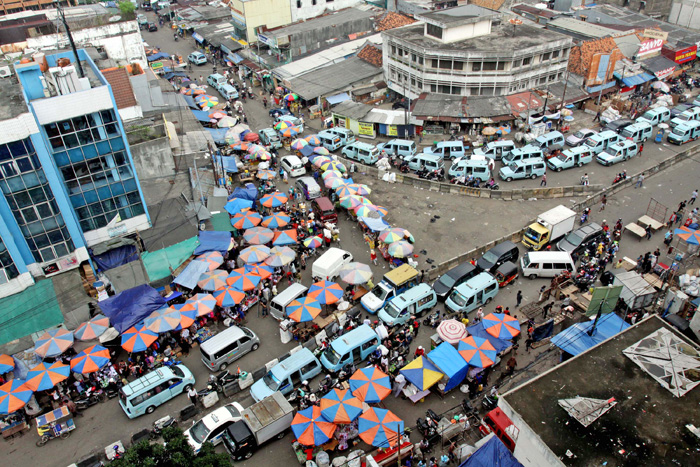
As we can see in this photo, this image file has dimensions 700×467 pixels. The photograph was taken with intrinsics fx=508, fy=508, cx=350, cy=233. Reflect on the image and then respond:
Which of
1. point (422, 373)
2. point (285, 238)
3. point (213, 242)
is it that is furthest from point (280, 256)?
point (422, 373)

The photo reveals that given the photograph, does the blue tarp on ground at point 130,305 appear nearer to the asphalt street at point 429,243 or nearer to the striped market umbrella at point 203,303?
the striped market umbrella at point 203,303

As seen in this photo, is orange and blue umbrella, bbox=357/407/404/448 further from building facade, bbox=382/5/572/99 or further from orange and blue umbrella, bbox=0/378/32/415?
building facade, bbox=382/5/572/99

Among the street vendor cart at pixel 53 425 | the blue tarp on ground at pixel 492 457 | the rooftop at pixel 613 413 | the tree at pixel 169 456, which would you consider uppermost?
the tree at pixel 169 456

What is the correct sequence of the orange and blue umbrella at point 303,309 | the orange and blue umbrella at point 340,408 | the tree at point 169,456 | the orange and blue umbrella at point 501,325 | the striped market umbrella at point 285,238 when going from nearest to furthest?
the tree at point 169,456
the orange and blue umbrella at point 340,408
the orange and blue umbrella at point 501,325
the orange and blue umbrella at point 303,309
the striped market umbrella at point 285,238

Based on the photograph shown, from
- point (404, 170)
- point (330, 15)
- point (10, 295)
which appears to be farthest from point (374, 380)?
point (330, 15)

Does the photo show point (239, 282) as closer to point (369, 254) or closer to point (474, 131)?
point (369, 254)

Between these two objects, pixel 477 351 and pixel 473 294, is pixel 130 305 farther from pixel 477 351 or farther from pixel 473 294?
pixel 473 294

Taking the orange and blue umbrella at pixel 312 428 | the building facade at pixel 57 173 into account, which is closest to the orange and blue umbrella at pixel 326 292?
the orange and blue umbrella at pixel 312 428
